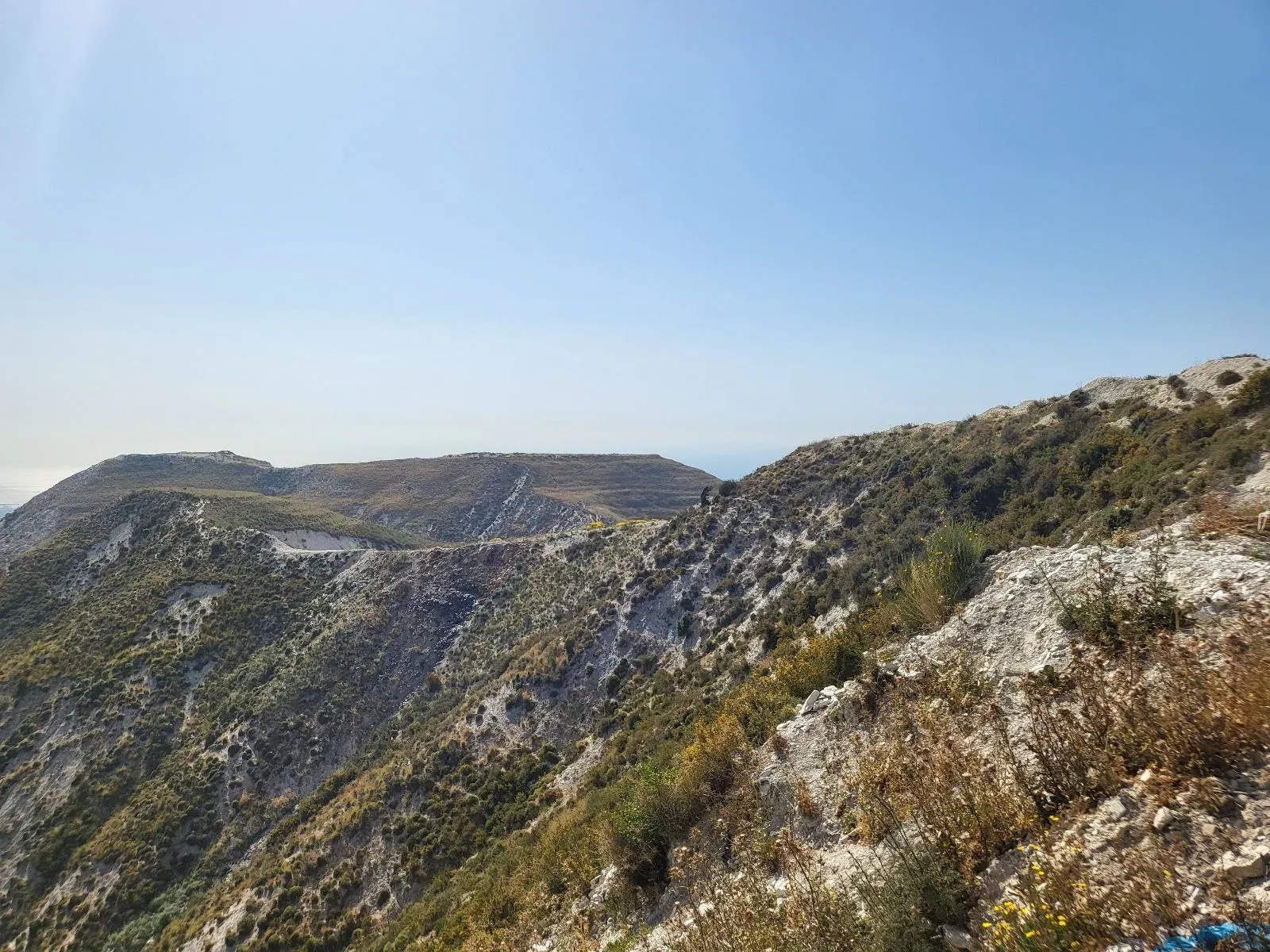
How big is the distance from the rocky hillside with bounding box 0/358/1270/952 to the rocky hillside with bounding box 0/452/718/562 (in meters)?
32.3

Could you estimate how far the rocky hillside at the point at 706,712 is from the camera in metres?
4.35

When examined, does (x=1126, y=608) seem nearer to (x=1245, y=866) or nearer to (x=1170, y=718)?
(x=1170, y=718)

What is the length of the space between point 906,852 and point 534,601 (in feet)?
128

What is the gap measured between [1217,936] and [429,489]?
339 ft

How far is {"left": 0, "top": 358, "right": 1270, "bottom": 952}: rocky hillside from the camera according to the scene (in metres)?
4.35

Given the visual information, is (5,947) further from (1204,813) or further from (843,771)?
(1204,813)

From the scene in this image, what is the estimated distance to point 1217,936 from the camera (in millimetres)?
2654

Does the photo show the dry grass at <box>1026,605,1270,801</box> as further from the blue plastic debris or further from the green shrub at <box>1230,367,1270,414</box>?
the green shrub at <box>1230,367,1270,414</box>

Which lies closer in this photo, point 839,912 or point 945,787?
point 839,912

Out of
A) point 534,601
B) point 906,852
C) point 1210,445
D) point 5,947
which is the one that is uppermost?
point 1210,445

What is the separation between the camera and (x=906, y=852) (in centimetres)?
462

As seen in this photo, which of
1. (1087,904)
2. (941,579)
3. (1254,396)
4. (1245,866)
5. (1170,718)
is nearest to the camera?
(1245,866)

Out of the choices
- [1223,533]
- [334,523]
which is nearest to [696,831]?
[1223,533]

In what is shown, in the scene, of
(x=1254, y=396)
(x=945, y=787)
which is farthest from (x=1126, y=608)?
(x=1254, y=396)
